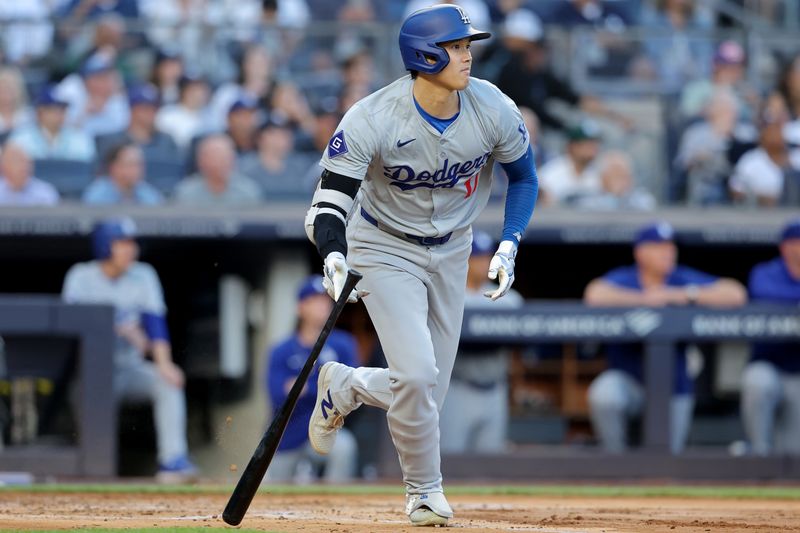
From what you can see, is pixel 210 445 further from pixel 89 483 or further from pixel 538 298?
pixel 538 298

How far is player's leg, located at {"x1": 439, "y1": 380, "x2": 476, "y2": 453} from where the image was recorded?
832 centimetres

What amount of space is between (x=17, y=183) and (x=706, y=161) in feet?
15.6

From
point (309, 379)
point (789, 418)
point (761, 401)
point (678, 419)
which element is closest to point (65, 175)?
point (309, 379)

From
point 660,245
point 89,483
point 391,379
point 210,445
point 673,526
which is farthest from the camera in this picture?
point 210,445

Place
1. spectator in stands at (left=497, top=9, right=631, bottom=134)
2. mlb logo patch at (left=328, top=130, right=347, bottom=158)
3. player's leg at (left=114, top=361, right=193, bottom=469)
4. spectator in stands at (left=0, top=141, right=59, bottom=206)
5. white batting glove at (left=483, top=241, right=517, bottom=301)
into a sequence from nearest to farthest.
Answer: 1. mlb logo patch at (left=328, top=130, right=347, bottom=158)
2. white batting glove at (left=483, top=241, right=517, bottom=301)
3. player's leg at (left=114, top=361, right=193, bottom=469)
4. spectator in stands at (left=0, top=141, right=59, bottom=206)
5. spectator in stands at (left=497, top=9, right=631, bottom=134)

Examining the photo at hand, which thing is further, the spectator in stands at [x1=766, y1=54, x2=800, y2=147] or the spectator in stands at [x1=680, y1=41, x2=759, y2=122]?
the spectator in stands at [x1=766, y1=54, x2=800, y2=147]

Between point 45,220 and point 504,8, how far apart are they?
4.20m

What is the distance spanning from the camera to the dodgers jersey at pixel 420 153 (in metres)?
4.84

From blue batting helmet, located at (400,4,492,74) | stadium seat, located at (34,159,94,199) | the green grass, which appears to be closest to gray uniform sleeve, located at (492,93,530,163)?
blue batting helmet, located at (400,4,492,74)

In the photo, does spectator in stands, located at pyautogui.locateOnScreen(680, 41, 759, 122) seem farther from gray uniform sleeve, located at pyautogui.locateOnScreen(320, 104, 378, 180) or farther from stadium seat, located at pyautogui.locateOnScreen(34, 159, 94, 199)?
gray uniform sleeve, located at pyautogui.locateOnScreen(320, 104, 378, 180)

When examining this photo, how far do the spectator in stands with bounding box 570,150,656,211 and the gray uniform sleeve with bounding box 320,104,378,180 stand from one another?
4923mm

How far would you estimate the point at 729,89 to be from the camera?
1030 centimetres

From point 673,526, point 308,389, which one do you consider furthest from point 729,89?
point 673,526

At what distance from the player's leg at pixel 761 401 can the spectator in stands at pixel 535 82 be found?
91.8 inches
